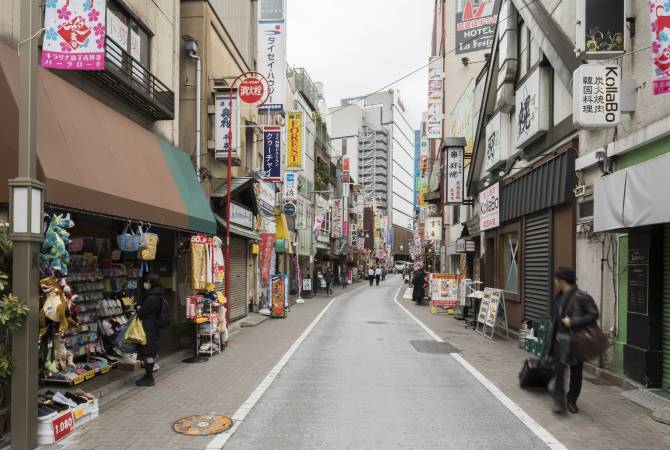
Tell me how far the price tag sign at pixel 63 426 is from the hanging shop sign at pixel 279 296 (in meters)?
14.5

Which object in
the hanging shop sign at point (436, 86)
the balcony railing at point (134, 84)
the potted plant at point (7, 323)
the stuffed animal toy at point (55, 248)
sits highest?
the hanging shop sign at point (436, 86)

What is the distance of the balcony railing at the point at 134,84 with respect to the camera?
9.45 metres

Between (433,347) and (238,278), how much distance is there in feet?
26.9

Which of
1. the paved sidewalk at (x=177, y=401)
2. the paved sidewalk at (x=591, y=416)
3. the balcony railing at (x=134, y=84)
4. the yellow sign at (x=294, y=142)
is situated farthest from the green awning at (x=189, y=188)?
the yellow sign at (x=294, y=142)

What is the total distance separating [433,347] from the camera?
1277cm

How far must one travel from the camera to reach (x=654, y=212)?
23.3 ft

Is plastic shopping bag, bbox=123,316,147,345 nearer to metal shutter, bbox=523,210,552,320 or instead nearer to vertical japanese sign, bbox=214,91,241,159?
vertical japanese sign, bbox=214,91,241,159

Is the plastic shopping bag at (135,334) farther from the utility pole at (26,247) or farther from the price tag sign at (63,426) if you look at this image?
the utility pole at (26,247)

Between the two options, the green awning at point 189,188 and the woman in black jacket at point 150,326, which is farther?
the green awning at point 189,188

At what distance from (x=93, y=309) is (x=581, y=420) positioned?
322 inches

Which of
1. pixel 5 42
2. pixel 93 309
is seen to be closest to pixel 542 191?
pixel 93 309

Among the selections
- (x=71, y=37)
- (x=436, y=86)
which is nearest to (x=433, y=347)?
(x=71, y=37)

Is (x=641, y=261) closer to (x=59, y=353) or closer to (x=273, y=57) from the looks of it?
(x=59, y=353)

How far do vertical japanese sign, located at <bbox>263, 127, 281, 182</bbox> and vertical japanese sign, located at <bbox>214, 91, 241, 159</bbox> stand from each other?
19.9 feet
